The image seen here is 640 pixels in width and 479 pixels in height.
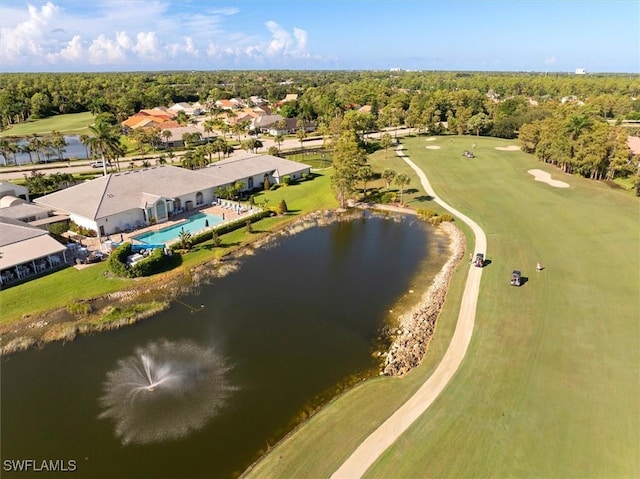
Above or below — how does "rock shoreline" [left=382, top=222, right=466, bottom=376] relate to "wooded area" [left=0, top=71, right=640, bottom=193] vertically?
below

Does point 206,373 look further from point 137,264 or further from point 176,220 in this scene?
point 176,220

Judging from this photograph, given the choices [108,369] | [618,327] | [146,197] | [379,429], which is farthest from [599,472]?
[146,197]

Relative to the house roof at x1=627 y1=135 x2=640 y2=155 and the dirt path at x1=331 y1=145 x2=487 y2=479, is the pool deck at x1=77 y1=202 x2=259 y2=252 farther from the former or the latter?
the house roof at x1=627 y1=135 x2=640 y2=155

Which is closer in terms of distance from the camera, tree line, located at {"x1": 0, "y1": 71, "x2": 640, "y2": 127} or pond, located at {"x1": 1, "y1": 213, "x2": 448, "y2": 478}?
pond, located at {"x1": 1, "y1": 213, "x2": 448, "y2": 478}

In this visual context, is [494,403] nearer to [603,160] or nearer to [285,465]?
[285,465]

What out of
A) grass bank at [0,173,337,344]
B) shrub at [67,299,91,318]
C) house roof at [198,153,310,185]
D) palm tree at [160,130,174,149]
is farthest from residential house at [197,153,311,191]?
palm tree at [160,130,174,149]

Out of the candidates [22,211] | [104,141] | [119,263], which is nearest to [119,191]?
[22,211]

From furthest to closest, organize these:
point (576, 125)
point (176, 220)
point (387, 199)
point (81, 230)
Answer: point (576, 125), point (387, 199), point (176, 220), point (81, 230)
